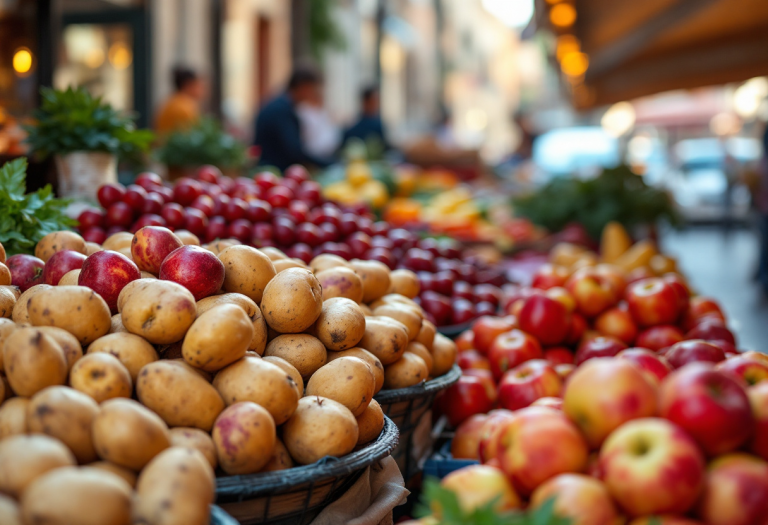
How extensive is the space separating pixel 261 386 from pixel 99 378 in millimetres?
362

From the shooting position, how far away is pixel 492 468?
153 cm

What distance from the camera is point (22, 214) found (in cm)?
264

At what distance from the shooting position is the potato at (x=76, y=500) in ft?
3.77

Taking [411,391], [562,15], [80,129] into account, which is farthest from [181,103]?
[411,391]

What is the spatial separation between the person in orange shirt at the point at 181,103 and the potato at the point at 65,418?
6295 mm

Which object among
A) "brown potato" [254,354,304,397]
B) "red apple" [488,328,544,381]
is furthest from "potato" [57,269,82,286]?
"red apple" [488,328,544,381]

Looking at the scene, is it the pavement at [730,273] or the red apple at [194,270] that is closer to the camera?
the red apple at [194,270]

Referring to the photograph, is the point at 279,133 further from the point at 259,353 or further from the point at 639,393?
the point at 639,393

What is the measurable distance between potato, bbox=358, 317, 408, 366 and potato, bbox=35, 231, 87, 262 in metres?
1.03

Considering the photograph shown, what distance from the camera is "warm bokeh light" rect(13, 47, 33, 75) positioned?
247 inches

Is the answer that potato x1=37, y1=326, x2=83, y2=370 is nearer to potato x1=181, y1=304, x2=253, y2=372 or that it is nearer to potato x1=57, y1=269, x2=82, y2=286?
potato x1=181, y1=304, x2=253, y2=372

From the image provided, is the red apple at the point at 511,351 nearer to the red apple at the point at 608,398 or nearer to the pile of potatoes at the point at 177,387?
the pile of potatoes at the point at 177,387

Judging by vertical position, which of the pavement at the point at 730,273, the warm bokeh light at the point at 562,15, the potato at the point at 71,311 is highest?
the warm bokeh light at the point at 562,15

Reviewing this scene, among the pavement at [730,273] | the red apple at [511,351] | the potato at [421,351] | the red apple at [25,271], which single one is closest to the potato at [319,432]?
the potato at [421,351]
